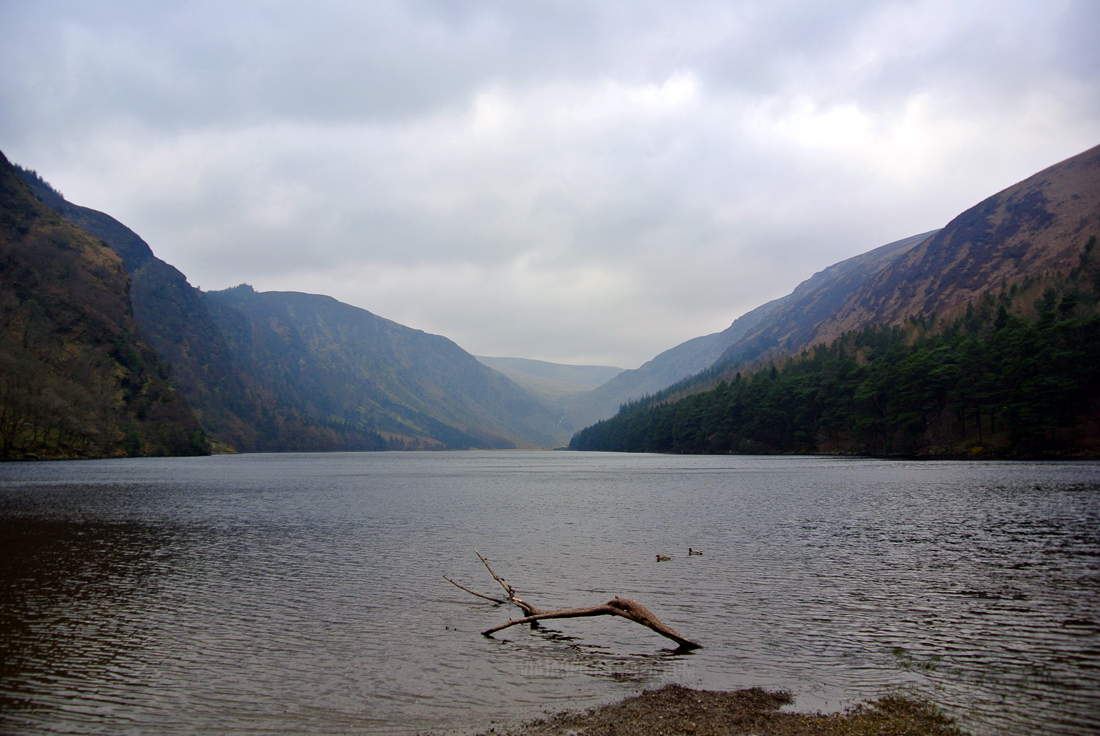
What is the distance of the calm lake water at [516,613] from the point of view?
1518cm

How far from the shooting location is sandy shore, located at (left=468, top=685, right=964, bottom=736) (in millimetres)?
13039

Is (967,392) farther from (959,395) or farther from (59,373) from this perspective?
(59,373)

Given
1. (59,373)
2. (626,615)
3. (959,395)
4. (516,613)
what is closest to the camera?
(626,615)

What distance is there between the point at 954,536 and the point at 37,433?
163 m

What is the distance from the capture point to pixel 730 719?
45.1 feet

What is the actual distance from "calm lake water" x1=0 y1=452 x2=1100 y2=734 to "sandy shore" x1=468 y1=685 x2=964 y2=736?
0.67m

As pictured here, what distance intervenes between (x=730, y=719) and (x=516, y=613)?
1175 centimetres

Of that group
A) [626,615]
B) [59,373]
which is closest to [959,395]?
[626,615]

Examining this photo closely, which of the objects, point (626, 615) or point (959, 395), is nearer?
point (626, 615)

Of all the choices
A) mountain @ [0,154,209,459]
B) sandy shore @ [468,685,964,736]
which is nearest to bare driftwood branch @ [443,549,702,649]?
sandy shore @ [468,685,964,736]

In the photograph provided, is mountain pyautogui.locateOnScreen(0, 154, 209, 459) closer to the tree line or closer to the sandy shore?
the sandy shore

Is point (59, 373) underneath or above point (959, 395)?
above

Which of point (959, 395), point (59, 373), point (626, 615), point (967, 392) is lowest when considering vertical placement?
point (626, 615)

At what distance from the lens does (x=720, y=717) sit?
1386cm
